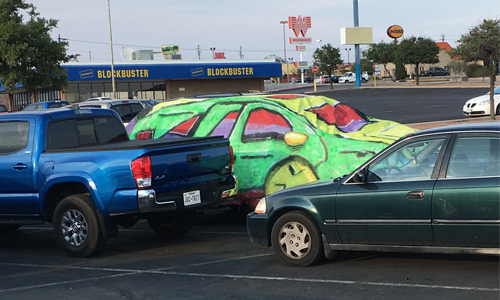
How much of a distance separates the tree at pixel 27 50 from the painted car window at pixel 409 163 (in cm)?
3052

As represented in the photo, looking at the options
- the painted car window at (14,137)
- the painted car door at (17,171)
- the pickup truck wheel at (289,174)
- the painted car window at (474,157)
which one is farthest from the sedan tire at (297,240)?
the painted car window at (14,137)

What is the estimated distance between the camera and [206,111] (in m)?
9.69

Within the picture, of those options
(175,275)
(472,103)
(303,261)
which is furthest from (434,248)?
(472,103)

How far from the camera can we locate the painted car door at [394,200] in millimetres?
5977

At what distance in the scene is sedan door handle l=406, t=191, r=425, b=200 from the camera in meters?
5.95

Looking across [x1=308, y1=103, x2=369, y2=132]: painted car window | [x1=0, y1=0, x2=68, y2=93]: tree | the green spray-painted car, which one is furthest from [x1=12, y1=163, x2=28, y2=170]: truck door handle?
[x1=0, y1=0, x2=68, y2=93]: tree

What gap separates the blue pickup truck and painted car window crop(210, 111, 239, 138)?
1.03 m

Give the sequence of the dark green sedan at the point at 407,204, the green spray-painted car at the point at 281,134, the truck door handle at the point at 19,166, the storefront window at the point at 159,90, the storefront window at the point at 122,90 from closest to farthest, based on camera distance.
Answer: the dark green sedan at the point at 407,204, the truck door handle at the point at 19,166, the green spray-painted car at the point at 281,134, the storefront window at the point at 122,90, the storefront window at the point at 159,90

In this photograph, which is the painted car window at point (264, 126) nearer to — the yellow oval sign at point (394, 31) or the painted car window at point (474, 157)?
the painted car window at point (474, 157)

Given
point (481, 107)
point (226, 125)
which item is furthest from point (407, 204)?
→ point (481, 107)

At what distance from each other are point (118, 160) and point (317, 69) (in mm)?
61313

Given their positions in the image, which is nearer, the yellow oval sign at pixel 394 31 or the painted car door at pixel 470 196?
the painted car door at pixel 470 196

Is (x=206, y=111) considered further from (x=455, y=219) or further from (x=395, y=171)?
(x=455, y=219)

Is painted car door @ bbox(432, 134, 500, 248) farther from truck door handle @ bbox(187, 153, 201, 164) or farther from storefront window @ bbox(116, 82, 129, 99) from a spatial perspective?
storefront window @ bbox(116, 82, 129, 99)
